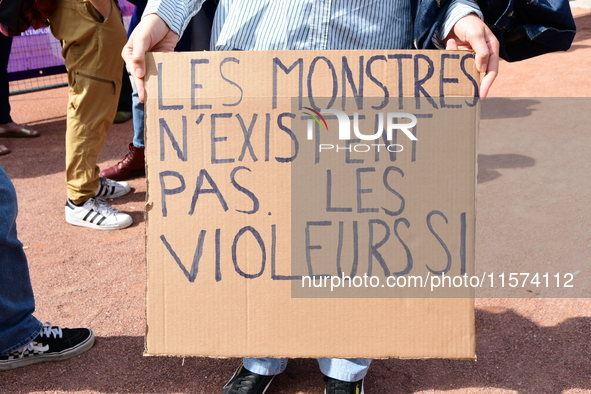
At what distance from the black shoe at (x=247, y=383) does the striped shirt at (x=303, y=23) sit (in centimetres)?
107

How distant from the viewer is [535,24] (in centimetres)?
179

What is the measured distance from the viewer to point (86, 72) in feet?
11.1

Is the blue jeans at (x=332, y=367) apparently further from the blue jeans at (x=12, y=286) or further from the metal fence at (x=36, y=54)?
the metal fence at (x=36, y=54)

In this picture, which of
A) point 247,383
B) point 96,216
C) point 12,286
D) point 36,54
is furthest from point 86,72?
point 36,54

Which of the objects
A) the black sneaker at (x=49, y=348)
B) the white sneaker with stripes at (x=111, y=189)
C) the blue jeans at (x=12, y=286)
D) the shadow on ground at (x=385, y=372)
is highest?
the white sneaker with stripes at (x=111, y=189)

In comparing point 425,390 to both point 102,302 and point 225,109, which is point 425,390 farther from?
point 102,302

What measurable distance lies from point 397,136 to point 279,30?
48cm

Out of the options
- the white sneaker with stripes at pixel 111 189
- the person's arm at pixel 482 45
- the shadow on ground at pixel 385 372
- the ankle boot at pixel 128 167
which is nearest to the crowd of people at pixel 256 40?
the person's arm at pixel 482 45

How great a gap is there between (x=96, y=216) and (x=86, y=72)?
0.82 metres

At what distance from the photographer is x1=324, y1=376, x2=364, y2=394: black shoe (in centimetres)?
201

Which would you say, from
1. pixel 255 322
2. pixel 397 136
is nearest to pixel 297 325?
pixel 255 322

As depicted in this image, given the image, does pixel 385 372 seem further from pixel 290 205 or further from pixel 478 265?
pixel 478 265

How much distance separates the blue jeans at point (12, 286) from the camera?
2.10m

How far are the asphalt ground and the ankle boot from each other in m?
0.09
